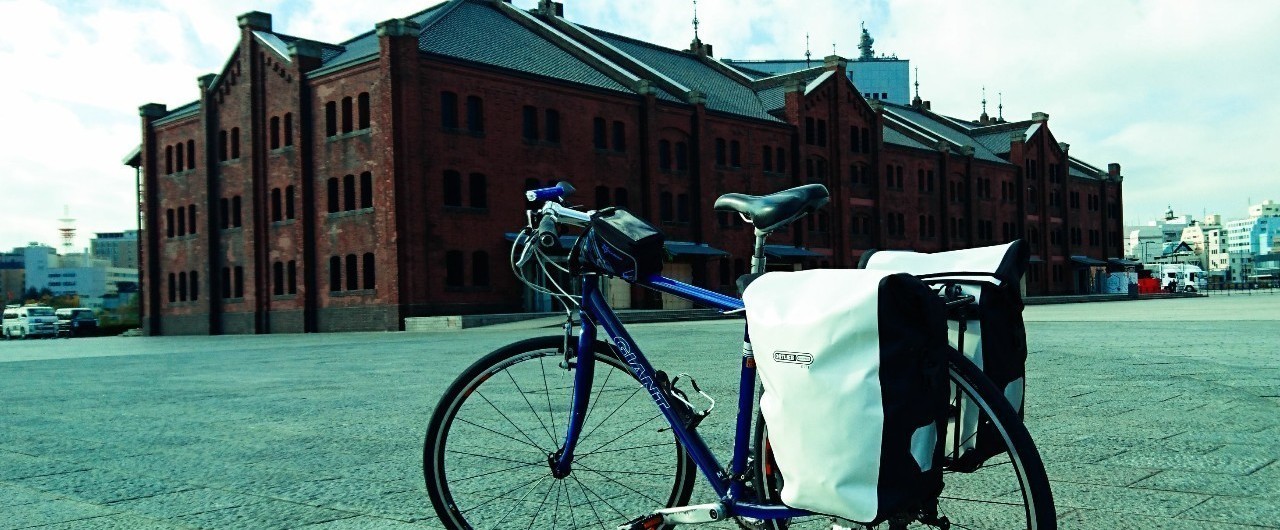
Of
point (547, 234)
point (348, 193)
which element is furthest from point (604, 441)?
point (348, 193)

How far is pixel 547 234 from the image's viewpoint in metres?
3.21

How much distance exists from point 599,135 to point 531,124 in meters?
3.26

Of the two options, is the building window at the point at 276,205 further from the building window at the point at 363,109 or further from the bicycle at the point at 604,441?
the bicycle at the point at 604,441

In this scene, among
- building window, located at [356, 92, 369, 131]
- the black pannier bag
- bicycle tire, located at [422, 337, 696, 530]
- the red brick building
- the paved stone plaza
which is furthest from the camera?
building window, located at [356, 92, 369, 131]

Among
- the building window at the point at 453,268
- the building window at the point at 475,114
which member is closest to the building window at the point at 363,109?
the building window at the point at 475,114

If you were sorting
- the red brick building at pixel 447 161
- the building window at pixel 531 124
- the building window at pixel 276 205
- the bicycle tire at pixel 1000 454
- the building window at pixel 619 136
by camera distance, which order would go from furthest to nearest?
the building window at pixel 619 136 < the building window at pixel 276 205 < the building window at pixel 531 124 < the red brick building at pixel 447 161 < the bicycle tire at pixel 1000 454

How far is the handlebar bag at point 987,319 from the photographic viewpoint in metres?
2.73

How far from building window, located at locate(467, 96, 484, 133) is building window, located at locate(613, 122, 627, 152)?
6259mm

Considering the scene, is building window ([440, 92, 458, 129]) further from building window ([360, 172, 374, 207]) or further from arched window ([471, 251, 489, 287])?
arched window ([471, 251, 489, 287])

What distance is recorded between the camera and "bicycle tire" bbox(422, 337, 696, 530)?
320 cm

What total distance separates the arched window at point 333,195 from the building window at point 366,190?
1.65 m

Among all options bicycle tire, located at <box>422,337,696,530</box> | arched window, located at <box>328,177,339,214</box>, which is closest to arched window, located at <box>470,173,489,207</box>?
arched window, located at <box>328,177,339,214</box>

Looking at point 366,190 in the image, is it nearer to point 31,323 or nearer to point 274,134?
point 274,134

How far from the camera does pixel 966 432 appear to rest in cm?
268
